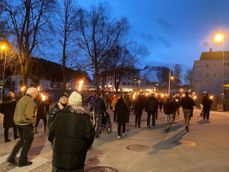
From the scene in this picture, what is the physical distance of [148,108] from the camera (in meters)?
17.5

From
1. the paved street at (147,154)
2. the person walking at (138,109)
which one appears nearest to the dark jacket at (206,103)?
the person walking at (138,109)

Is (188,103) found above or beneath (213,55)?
beneath

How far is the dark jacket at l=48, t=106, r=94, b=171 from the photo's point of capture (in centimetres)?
472

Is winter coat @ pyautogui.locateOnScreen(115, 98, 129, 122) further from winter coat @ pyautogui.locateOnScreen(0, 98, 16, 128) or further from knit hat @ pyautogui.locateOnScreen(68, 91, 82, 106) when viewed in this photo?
knit hat @ pyautogui.locateOnScreen(68, 91, 82, 106)

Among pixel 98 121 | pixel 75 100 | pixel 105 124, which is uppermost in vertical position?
pixel 75 100

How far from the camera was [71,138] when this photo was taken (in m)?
4.73

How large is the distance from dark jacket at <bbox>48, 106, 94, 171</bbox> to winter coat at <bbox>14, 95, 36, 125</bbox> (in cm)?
310

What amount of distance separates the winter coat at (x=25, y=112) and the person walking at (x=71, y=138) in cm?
308

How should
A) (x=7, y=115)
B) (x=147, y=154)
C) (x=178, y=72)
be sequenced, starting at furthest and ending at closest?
(x=178, y=72) < (x=7, y=115) < (x=147, y=154)

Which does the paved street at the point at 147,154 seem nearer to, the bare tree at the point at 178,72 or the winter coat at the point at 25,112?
the winter coat at the point at 25,112

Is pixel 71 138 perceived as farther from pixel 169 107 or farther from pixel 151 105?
pixel 169 107

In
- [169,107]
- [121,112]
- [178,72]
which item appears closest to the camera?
[121,112]

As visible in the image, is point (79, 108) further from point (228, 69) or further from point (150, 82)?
point (150, 82)

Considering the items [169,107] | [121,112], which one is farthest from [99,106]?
[169,107]
